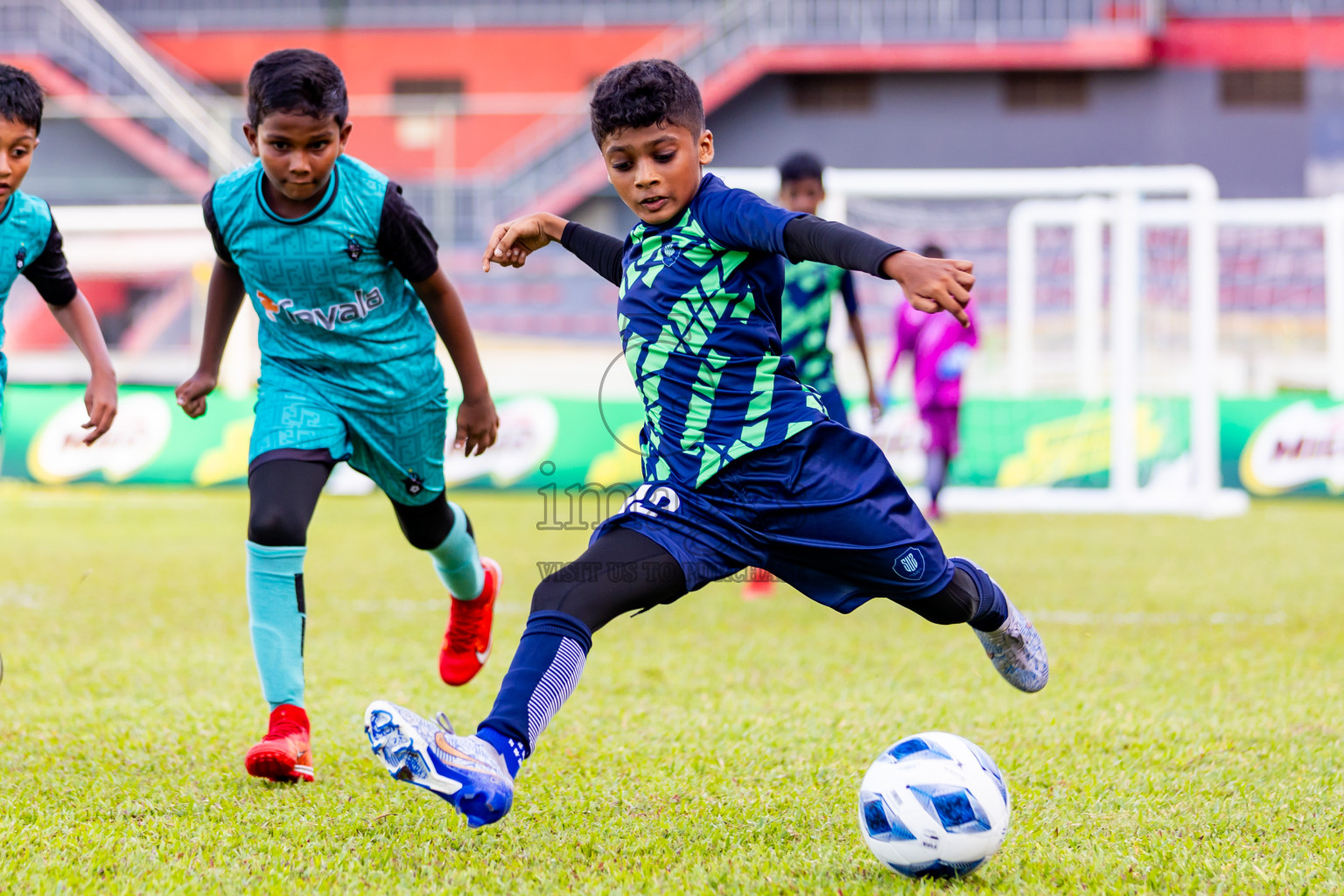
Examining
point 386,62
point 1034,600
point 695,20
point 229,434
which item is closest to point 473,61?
point 386,62

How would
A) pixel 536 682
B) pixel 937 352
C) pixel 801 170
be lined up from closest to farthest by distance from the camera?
pixel 536 682
pixel 801 170
pixel 937 352

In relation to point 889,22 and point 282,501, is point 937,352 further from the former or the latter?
point 889,22

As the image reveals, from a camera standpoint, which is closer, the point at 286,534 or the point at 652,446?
the point at 652,446

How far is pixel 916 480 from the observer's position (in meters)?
11.2

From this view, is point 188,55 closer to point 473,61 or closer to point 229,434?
point 473,61

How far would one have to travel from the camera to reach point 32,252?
344cm

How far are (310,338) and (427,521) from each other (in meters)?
0.65

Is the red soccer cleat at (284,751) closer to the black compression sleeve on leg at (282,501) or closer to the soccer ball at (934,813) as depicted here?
the black compression sleeve on leg at (282,501)

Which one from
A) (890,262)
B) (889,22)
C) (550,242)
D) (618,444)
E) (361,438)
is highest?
(889,22)

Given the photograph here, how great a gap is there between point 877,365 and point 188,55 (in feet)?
48.7

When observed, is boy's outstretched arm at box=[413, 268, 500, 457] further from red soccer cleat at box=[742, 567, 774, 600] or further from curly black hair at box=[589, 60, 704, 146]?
red soccer cleat at box=[742, 567, 774, 600]

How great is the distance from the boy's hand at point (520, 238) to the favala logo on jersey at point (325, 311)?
0.47m

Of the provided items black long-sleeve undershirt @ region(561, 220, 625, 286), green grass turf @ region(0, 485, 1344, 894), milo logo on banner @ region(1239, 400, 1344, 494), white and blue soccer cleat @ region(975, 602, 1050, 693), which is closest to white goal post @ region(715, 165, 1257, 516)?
milo logo on banner @ region(1239, 400, 1344, 494)

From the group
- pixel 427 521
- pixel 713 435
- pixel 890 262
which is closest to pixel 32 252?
pixel 427 521
